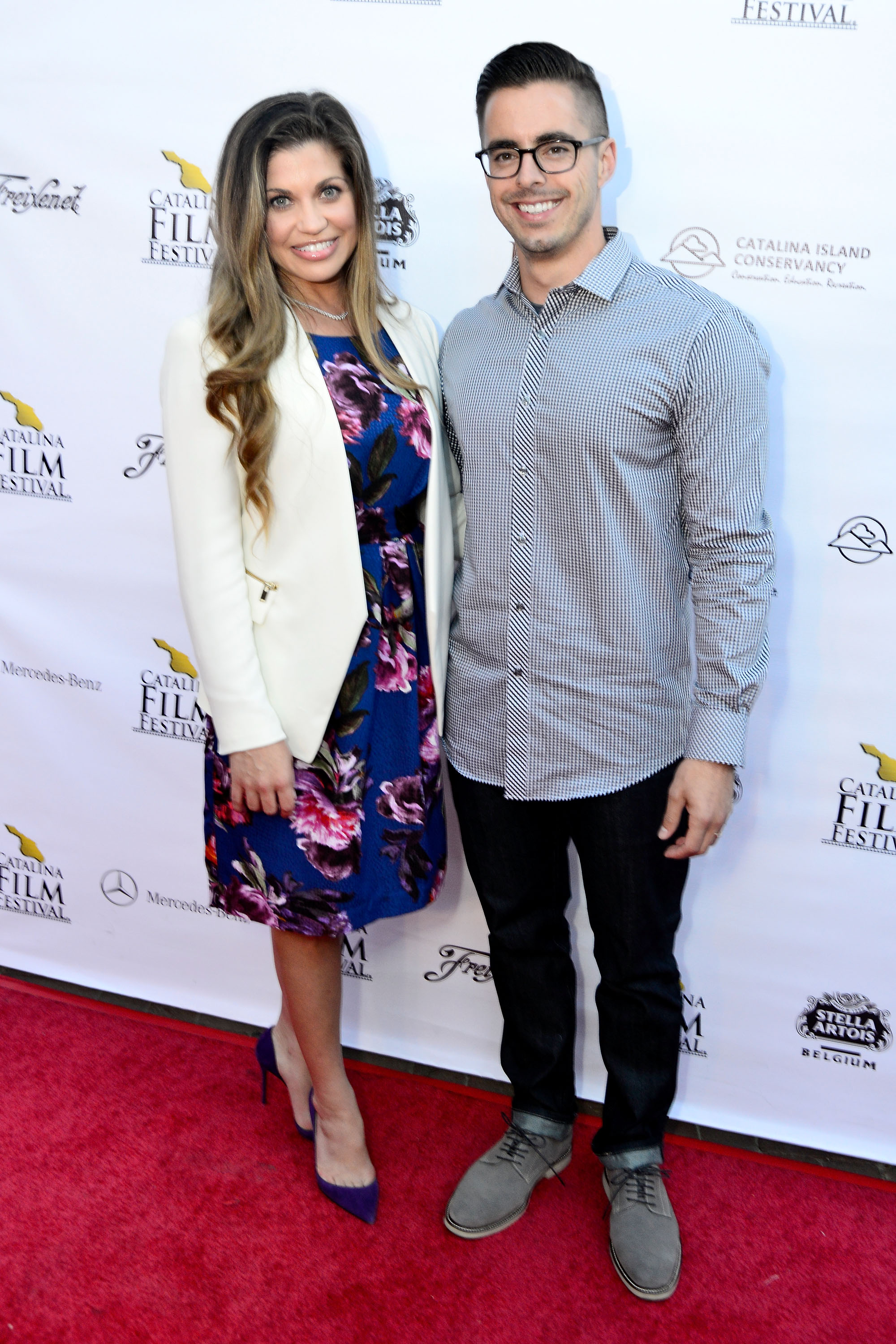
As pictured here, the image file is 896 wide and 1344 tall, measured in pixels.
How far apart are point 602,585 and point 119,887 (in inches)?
58.4

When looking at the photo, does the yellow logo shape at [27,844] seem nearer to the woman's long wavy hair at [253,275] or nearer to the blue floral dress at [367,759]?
the blue floral dress at [367,759]

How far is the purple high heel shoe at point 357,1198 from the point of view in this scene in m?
1.78

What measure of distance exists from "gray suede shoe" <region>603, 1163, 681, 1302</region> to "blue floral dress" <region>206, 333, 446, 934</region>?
0.63 meters

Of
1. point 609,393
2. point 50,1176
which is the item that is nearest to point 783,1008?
point 609,393

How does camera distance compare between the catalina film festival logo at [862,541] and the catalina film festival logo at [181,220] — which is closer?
the catalina film festival logo at [862,541]

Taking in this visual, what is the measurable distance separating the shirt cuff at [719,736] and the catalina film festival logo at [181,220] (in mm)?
1298

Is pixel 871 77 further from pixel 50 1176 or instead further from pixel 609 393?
pixel 50 1176

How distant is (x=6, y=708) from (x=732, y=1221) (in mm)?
1847

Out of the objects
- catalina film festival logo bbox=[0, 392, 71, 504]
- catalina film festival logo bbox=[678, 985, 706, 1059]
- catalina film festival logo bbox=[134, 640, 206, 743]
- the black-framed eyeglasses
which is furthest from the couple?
Answer: catalina film festival logo bbox=[0, 392, 71, 504]

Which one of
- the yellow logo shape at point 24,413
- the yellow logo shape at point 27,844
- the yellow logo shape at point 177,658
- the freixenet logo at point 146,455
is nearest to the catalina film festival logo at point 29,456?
the yellow logo shape at point 24,413

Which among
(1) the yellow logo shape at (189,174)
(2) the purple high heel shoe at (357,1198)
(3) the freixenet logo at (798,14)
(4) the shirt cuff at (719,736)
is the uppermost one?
(3) the freixenet logo at (798,14)

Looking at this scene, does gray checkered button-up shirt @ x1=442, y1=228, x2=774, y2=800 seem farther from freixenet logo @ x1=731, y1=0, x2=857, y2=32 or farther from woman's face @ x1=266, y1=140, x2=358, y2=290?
freixenet logo @ x1=731, y1=0, x2=857, y2=32

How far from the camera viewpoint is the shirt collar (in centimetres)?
150

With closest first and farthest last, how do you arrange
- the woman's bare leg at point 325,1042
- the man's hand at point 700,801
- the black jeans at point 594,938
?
the man's hand at point 700,801 → the black jeans at point 594,938 → the woman's bare leg at point 325,1042
